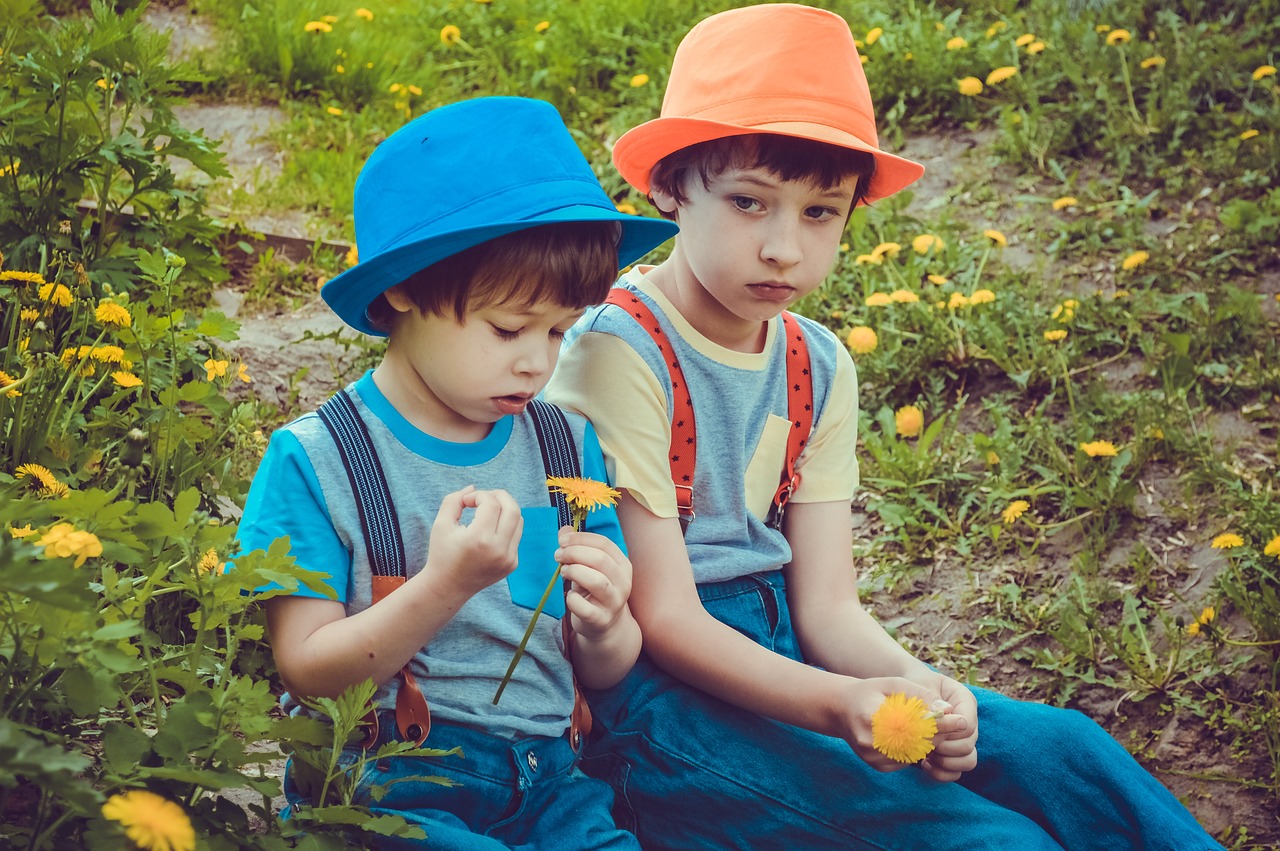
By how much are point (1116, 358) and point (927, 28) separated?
7.04ft

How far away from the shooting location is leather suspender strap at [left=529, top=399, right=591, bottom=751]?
5.54ft

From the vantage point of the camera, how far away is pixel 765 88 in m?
1.84

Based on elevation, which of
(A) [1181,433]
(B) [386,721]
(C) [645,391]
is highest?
(C) [645,391]

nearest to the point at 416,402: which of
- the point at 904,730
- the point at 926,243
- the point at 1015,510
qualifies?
the point at 904,730

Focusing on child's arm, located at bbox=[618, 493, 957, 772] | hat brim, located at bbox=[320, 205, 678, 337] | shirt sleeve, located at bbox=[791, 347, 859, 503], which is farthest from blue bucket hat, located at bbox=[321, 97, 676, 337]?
shirt sleeve, located at bbox=[791, 347, 859, 503]

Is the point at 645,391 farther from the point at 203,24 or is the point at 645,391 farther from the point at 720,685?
the point at 203,24

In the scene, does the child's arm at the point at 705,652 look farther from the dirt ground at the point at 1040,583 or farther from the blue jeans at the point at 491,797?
the dirt ground at the point at 1040,583

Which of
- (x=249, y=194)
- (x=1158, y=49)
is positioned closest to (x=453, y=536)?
(x=249, y=194)

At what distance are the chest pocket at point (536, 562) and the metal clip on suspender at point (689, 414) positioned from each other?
0.25m

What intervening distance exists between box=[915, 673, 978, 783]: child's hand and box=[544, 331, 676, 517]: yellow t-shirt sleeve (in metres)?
0.50

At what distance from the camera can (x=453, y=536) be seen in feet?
4.39

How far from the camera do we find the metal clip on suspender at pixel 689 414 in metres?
1.88

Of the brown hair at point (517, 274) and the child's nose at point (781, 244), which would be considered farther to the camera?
the child's nose at point (781, 244)

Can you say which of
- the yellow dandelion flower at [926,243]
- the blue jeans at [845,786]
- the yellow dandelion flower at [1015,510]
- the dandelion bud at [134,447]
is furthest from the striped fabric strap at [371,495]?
the yellow dandelion flower at [926,243]
